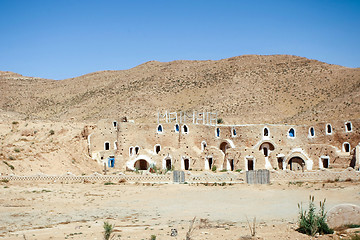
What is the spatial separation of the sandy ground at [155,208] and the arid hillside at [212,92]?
32.0 meters

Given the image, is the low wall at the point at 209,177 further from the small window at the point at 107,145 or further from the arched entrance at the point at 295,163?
the small window at the point at 107,145

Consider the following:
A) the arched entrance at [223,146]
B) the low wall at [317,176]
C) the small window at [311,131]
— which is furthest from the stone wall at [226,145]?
the low wall at [317,176]

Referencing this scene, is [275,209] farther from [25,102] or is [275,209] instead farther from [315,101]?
[25,102]

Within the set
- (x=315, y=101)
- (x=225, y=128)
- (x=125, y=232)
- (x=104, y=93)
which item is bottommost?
(x=125, y=232)

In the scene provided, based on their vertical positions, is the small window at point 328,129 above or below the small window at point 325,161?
above

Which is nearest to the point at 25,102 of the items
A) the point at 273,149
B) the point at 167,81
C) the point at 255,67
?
the point at 167,81

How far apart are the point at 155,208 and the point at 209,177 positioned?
8.69 m

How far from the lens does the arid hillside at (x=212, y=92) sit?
64812 millimetres

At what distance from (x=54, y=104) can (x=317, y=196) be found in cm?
7317

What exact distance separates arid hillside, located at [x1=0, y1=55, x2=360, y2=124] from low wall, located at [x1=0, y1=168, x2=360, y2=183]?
27.6 m

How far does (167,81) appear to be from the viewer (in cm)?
8569

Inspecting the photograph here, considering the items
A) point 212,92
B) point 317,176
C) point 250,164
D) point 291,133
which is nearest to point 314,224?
point 317,176

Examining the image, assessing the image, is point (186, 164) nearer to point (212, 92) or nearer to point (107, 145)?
point (107, 145)

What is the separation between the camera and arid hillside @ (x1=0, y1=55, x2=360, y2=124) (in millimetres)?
64812
